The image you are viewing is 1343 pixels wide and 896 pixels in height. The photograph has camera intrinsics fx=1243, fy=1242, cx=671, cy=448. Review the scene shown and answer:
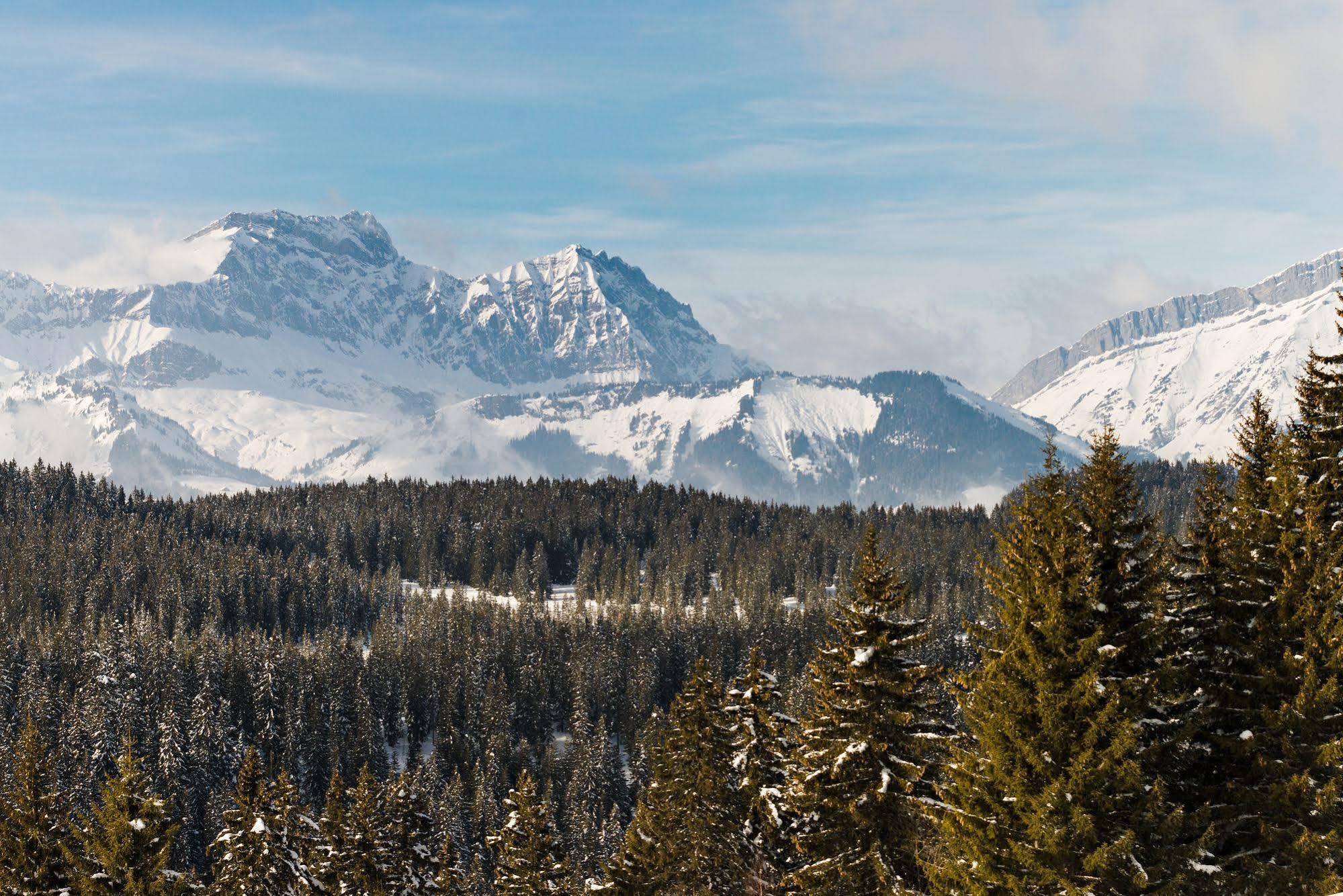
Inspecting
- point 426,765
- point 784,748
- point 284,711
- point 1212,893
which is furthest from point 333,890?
point 284,711

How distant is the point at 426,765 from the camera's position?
474ft

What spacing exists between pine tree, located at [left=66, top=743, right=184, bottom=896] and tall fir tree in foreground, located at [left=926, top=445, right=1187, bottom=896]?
27802 mm

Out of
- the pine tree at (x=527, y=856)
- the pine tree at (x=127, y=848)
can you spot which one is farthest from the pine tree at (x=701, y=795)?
the pine tree at (x=127, y=848)

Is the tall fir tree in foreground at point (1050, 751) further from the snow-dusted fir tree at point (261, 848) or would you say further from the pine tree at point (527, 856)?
the snow-dusted fir tree at point (261, 848)

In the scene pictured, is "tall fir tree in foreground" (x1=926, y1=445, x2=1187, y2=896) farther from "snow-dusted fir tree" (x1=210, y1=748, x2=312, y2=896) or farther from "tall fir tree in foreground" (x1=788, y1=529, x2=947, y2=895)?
"snow-dusted fir tree" (x1=210, y1=748, x2=312, y2=896)

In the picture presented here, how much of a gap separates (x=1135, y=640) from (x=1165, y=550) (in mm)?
4525

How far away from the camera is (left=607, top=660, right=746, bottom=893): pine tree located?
47406 millimetres

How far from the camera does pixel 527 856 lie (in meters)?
55.0

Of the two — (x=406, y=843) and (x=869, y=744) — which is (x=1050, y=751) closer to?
(x=869, y=744)

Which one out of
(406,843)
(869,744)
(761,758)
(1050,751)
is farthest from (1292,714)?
(406,843)

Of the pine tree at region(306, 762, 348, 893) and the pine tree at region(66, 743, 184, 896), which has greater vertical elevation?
the pine tree at region(66, 743, 184, 896)

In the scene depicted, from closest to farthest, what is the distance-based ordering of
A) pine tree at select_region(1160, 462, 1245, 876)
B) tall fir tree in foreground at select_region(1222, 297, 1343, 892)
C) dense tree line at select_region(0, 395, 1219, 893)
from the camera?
pine tree at select_region(1160, 462, 1245, 876)
tall fir tree in foreground at select_region(1222, 297, 1343, 892)
dense tree line at select_region(0, 395, 1219, 893)

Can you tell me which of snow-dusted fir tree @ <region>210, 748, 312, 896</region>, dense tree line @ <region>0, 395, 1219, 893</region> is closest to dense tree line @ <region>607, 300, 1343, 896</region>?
dense tree line @ <region>0, 395, 1219, 893</region>

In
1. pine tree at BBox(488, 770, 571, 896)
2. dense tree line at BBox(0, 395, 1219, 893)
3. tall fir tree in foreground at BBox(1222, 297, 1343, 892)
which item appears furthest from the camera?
pine tree at BBox(488, 770, 571, 896)
